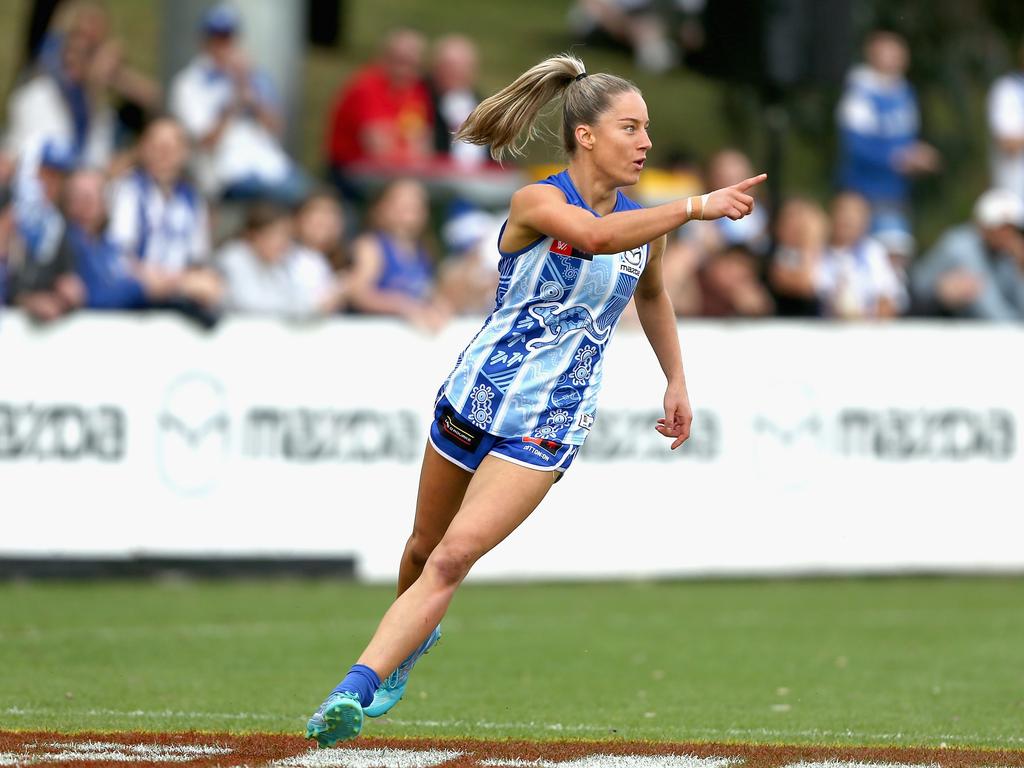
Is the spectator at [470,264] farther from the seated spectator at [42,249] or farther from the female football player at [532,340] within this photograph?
the female football player at [532,340]

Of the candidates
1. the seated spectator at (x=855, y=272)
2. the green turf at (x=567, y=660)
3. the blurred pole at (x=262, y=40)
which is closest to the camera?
the green turf at (x=567, y=660)

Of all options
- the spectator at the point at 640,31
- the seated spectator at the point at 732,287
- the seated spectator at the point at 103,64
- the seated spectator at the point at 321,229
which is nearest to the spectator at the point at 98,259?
the seated spectator at the point at 321,229

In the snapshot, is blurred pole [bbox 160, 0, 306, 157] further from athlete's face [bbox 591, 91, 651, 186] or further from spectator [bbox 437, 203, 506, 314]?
athlete's face [bbox 591, 91, 651, 186]

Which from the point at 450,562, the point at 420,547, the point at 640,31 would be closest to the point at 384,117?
the point at 420,547

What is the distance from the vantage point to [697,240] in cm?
1498

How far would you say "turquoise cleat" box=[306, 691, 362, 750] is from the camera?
5766mm

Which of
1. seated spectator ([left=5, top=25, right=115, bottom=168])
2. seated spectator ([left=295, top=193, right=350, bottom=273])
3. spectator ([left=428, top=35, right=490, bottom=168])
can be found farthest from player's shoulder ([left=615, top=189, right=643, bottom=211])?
spectator ([left=428, top=35, right=490, bottom=168])

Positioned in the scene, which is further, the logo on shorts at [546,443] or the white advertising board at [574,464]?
the white advertising board at [574,464]

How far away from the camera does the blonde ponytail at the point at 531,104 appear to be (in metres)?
6.46

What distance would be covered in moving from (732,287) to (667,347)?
24.9ft

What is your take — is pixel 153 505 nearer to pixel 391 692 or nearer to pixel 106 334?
pixel 106 334

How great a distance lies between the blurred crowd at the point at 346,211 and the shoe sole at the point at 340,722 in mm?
6954

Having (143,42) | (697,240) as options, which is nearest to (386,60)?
(697,240)

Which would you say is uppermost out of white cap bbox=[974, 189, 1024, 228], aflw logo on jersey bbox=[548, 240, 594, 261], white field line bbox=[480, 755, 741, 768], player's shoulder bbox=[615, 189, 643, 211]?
player's shoulder bbox=[615, 189, 643, 211]
